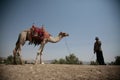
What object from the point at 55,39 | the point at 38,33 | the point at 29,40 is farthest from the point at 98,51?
the point at 29,40

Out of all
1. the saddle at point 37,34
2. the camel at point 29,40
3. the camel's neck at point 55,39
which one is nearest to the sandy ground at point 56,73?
the camel at point 29,40

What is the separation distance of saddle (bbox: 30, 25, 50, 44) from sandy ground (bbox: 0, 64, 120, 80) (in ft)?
4.15

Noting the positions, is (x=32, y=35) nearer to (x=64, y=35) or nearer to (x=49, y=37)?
(x=49, y=37)

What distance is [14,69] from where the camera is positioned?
6906 millimetres

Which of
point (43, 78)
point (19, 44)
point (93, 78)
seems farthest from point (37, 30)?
point (93, 78)

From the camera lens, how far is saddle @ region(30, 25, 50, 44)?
8.05 m

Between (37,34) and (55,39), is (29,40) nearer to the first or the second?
(37,34)

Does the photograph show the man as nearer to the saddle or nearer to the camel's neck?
the camel's neck

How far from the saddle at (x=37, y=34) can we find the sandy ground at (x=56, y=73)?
1.27 meters

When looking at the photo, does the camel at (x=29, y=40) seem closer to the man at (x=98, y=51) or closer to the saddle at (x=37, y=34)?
the saddle at (x=37, y=34)

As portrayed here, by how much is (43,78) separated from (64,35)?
2.97 meters

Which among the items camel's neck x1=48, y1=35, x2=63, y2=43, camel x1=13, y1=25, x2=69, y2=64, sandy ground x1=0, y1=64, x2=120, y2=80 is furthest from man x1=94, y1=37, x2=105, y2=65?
camel x1=13, y1=25, x2=69, y2=64

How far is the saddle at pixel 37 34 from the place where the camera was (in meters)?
8.05

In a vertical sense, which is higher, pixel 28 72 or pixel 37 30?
pixel 37 30
